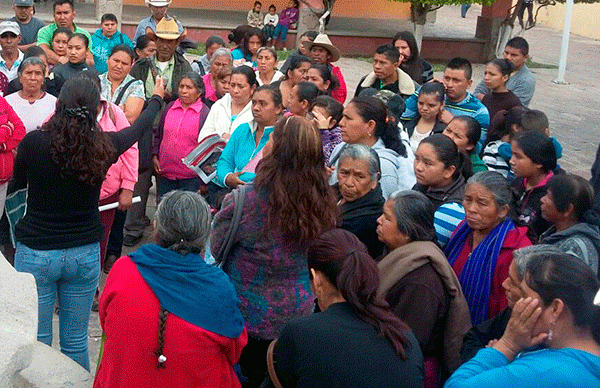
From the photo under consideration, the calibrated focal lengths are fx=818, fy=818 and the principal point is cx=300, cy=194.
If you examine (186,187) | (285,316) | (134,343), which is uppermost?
(134,343)

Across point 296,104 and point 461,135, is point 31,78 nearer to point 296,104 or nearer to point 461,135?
point 296,104

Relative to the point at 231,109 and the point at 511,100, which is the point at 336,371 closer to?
the point at 231,109

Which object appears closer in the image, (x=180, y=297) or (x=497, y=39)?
(x=180, y=297)

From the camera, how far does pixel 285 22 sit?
19.9 m

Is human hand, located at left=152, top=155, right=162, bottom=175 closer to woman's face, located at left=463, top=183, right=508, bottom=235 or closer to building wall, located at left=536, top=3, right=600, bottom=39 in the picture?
woman's face, located at left=463, top=183, right=508, bottom=235

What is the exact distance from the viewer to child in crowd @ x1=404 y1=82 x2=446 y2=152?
243 inches

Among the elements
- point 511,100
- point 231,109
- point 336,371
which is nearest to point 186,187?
point 231,109

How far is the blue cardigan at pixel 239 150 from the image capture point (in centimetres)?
560

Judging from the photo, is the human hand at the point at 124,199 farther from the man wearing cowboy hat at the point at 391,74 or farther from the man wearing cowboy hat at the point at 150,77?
the man wearing cowboy hat at the point at 391,74

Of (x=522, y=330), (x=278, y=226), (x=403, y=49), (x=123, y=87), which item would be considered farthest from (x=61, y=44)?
(x=522, y=330)

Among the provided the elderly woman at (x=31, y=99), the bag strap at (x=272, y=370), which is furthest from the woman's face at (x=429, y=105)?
the bag strap at (x=272, y=370)

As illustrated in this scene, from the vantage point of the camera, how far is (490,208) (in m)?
4.11

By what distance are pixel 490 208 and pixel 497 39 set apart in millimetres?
17279

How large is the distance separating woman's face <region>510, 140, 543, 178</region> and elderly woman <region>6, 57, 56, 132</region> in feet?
10.7
